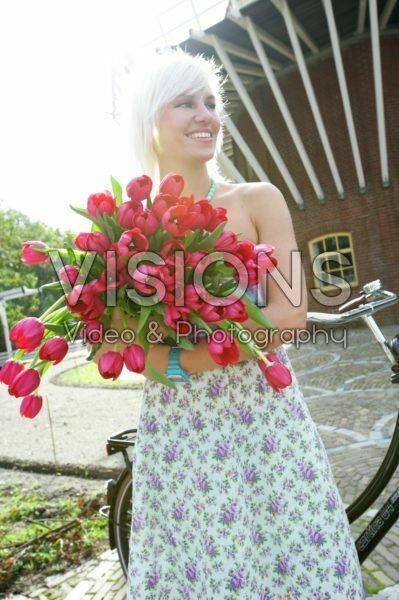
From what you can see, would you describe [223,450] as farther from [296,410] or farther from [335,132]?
[335,132]

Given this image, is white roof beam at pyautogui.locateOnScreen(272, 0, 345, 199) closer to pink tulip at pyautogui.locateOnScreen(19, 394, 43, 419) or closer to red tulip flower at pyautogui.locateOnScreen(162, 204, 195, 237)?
red tulip flower at pyautogui.locateOnScreen(162, 204, 195, 237)

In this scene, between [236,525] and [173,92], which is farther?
[173,92]

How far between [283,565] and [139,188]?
112 cm

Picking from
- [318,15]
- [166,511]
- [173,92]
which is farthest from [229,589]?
[318,15]

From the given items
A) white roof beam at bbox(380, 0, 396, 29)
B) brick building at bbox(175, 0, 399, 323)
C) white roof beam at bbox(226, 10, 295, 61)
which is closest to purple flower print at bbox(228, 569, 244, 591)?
brick building at bbox(175, 0, 399, 323)

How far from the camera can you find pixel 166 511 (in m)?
1.47

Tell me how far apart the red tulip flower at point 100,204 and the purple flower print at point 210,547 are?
0.92 meters

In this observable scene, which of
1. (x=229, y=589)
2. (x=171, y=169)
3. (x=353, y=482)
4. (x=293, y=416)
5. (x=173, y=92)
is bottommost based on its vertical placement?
(x=353, y=482)

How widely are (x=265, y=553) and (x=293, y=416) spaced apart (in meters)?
0.40

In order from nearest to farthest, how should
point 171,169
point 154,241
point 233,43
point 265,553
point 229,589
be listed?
1. point 154,241
2. point 229,589
3. point 265,553
4. point 171,169
5. point 233,43

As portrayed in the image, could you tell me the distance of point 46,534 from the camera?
333cm

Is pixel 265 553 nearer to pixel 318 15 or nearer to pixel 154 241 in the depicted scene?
pixel 154 241

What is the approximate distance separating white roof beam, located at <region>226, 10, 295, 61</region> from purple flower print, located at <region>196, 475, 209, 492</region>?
37.9 feet

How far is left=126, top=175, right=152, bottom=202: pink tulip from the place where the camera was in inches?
39.8
